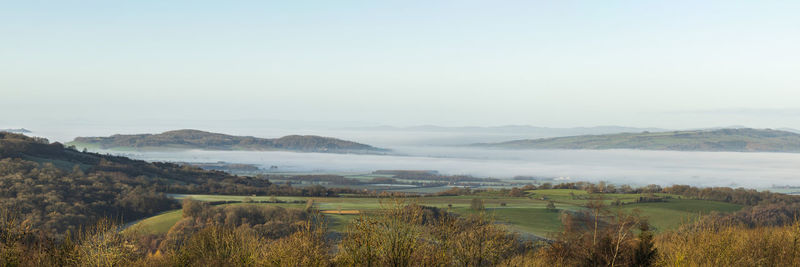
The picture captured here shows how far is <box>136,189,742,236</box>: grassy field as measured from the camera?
64312mm

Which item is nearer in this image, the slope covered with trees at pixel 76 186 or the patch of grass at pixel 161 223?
the patch of grass at pixel 161 223

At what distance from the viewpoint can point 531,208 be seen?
76500 millimetres

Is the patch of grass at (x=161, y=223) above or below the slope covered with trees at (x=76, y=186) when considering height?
below

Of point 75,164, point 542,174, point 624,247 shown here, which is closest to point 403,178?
point 542,174

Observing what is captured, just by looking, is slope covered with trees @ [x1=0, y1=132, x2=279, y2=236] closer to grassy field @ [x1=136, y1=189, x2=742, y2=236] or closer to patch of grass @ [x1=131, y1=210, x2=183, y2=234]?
patch of grass @ [x1=131, y1=210, x2=183, y2=234]

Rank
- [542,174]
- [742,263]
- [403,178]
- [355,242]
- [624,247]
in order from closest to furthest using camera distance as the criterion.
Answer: [355,242], [742,263], [624,247], [403,178], [542,174]

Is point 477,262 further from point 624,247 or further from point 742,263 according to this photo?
point 742,263

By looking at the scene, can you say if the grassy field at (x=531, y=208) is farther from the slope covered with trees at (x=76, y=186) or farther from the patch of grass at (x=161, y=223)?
the slope covered with trees at (x=76, y=186)

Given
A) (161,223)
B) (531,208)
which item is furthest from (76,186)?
(531,208)

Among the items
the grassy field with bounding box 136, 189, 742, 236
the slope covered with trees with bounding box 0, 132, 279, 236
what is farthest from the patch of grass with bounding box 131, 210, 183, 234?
the slope covered with trees with bounding box 0, 132, 279, 236

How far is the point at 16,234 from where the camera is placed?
2628 centimetres

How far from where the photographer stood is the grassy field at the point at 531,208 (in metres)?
64.3

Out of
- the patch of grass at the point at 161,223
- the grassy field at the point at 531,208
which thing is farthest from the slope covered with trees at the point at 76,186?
the grassy field at the point at 531,208

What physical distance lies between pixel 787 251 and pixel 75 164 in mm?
116672
